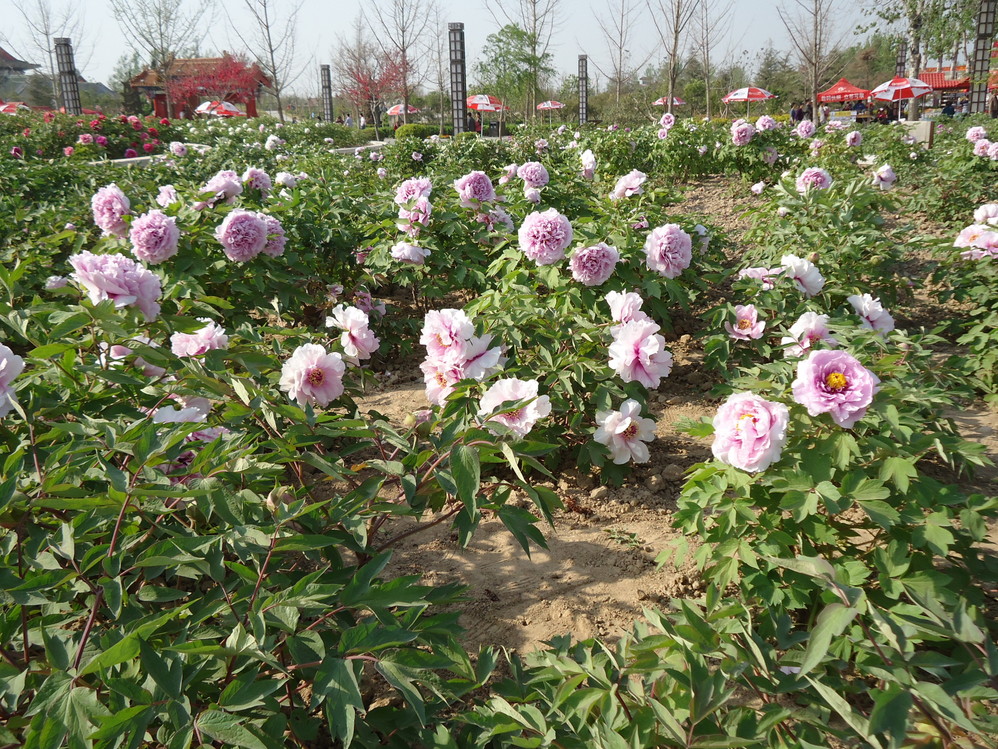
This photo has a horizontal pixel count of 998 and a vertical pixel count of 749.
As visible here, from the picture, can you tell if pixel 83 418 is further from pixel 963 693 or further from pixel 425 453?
pixel 963 693

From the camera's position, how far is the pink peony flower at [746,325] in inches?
130

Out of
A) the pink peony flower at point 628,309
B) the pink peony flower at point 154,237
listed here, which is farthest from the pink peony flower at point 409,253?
the pink peony flower at point 628,309

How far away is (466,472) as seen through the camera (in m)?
1.29

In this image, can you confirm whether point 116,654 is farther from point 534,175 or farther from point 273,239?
point 534,175

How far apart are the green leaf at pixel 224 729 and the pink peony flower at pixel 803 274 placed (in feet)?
→ 10.6

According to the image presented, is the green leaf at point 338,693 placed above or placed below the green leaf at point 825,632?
below

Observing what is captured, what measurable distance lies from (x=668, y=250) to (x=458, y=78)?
82.0ft

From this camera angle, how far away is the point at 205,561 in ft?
3.88

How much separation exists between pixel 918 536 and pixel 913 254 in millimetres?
5007

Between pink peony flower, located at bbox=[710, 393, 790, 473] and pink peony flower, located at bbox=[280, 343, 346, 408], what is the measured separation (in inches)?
40.1

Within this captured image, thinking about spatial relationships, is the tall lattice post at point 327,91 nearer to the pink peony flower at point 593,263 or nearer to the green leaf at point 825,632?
the pink peony flower at point 593,263

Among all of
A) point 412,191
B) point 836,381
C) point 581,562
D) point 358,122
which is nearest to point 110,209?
point 412,191

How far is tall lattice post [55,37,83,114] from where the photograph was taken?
24.5 m

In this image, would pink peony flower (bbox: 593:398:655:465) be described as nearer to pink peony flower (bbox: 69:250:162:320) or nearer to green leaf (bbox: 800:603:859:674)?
green leaf (bbox: 800:603:859:674)
